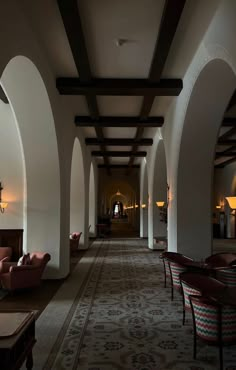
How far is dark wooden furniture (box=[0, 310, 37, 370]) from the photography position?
2.38m

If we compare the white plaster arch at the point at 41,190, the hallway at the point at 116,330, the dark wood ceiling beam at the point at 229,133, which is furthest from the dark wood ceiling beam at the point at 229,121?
the white plaster arch at the point at 41,190

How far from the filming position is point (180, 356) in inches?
147

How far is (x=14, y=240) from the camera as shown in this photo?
8258mm

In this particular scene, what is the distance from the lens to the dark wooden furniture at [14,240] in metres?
8.22

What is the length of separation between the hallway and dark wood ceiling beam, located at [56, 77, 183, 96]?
13.2ft

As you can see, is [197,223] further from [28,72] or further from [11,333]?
[11,333]

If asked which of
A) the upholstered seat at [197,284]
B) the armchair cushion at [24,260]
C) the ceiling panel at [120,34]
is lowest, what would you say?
the armchair cushion at [24,260]

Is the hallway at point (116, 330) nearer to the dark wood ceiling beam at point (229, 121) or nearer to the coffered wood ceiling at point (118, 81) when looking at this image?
the coffered wood ceiling at point (118, 81)

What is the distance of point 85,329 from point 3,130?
556 cm

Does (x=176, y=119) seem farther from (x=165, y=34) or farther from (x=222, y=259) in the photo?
(x=222, y=259)

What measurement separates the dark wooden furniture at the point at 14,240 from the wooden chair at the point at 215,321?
5560 mm

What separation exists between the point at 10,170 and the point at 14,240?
1725 millimetres

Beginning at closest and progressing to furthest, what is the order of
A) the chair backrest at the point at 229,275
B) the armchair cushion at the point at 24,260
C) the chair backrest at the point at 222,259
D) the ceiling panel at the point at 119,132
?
the chair backrest at the point at 229,275 < the chair backrest at the point at 222,259 < the armchair cushion at the point at 24,260 < the ceiling panel at the point at 119,132

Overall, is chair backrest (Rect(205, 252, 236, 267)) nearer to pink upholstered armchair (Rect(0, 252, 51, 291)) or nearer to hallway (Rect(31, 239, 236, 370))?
hallway (Rect(31, 239, 236, 370))
